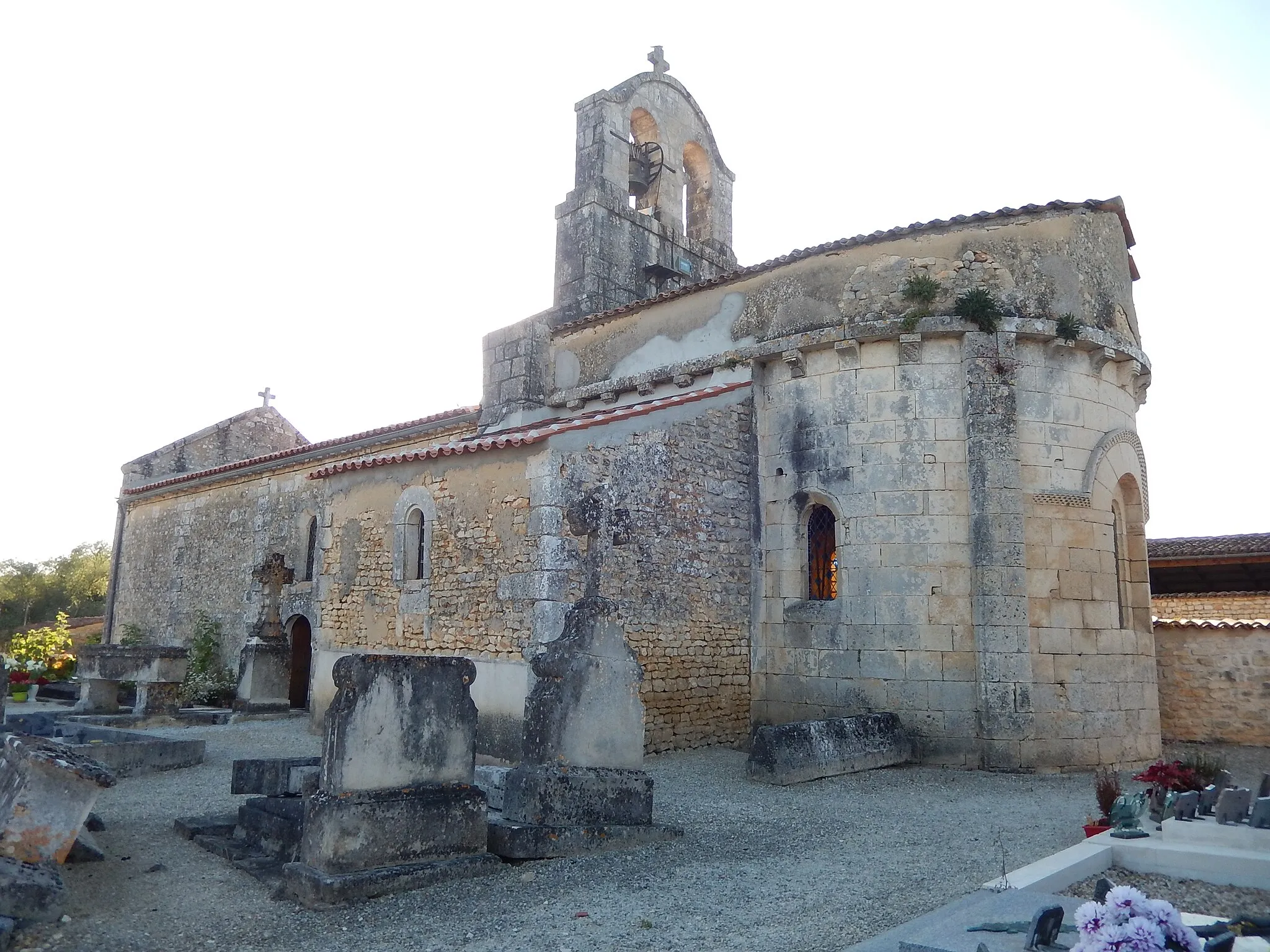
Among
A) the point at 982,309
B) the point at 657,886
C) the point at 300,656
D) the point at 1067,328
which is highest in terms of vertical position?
the point at 982,309

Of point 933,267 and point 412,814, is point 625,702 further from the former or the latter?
point 933,267

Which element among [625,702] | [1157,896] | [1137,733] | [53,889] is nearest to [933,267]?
[1137,733]

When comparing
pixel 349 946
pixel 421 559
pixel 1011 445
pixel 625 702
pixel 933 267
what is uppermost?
pixel 933 267

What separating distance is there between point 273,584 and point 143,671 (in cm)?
367

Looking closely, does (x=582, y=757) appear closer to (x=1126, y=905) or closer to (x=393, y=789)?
(x=393, y=789)

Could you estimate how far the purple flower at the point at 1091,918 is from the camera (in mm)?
2746

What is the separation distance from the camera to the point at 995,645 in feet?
31.0

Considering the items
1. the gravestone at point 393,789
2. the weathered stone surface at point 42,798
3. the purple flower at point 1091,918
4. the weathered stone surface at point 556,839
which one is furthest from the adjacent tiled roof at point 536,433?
the purple flower at point 1091,918

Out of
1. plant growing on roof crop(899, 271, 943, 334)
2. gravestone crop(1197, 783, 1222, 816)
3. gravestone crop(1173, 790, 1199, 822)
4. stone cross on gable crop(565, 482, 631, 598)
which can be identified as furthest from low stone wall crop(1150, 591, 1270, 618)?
gravestone crop(1173, 790, 1199, 822)

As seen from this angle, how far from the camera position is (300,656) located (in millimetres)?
16547

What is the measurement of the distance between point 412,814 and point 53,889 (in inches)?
71.4

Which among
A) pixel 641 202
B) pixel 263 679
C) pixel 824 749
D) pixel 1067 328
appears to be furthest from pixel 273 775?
pixel 641 202

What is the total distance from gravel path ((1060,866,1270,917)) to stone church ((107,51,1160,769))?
442 cm

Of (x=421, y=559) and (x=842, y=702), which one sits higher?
(x=421, y=559)
